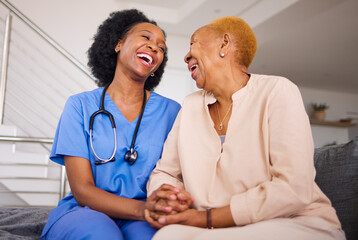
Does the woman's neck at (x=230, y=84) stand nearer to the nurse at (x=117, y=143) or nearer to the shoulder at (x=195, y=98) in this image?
the shoulder at (x=195, y=98)

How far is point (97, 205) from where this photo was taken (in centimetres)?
126

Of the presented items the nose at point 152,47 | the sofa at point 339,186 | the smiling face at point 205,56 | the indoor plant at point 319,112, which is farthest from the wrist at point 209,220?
the indoor plant at point 319,112

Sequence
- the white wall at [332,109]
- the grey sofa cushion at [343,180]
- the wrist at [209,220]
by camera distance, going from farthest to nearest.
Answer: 1. the white wall at [332,109]
2. the grey sofa cushion at [343,180]
3. the wrist at [209,220]

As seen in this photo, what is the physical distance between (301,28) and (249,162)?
5.20 meters

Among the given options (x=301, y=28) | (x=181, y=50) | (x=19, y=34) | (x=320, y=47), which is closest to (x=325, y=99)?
(x=320, y=47)

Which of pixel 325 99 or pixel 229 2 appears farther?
pixel 325 99

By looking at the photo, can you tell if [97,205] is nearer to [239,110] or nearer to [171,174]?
[171,174]

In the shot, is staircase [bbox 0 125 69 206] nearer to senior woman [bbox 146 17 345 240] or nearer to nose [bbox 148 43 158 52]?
nose [bbox 148 43 158 52]

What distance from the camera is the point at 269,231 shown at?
92 centimetres

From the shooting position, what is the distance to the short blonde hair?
1326 millimetres

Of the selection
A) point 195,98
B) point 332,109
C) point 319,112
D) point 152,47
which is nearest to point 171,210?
point 195,98

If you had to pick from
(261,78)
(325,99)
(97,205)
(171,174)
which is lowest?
(97,205)

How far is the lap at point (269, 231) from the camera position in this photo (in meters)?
0.91

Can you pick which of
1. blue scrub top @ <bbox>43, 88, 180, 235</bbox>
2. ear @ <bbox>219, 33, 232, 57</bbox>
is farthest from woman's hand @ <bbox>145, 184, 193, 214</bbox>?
ear @ <bbox>219, 33, 232, 57</bbox>
